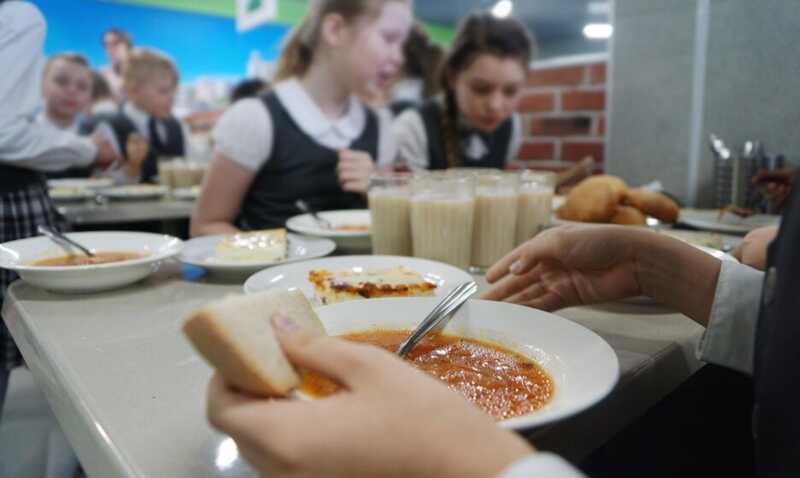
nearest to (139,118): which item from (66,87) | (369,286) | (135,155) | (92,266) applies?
(66,87)

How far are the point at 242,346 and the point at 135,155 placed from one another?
3.98 meters

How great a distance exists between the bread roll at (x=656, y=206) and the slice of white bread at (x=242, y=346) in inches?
53.4

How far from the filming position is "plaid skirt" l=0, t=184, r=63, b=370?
1.93 meters

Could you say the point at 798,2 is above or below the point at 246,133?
above

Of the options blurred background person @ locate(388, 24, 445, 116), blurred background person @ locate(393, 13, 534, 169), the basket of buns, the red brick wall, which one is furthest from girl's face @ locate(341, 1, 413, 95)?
the red brick wall

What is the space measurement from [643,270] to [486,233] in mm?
469

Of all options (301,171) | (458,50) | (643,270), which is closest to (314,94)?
(301,171)

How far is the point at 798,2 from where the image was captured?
1.10 metres

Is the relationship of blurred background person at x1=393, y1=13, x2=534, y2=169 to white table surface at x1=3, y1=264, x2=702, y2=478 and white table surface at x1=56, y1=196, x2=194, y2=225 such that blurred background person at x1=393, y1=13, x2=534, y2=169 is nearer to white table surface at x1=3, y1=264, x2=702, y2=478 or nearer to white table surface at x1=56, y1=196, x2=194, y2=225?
white table surface at x1=56, y1=196, x2=194, y2=225

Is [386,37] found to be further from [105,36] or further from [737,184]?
[105,36]

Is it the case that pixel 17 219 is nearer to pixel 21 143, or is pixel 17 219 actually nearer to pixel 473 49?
pixel 21 143

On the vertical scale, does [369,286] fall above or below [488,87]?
below

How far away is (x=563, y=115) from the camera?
3471 millimetres

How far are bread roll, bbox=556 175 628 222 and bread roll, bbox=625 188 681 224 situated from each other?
0.16ft
